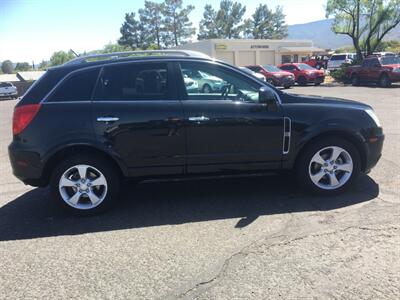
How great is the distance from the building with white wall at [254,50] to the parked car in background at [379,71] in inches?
1142

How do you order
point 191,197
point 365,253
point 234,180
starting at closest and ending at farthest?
point 365,253
point 191,197
point 234,180

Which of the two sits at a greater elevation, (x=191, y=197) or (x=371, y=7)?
(x=371, y=7)

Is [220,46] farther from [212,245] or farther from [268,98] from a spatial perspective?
[212,245]

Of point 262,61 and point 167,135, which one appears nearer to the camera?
point 167,135

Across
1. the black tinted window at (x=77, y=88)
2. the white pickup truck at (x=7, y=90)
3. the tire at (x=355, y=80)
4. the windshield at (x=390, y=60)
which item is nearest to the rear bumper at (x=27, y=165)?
the black tinted window at (x=77, y=88)

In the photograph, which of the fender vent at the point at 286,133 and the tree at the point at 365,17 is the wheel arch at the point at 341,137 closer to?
the fender vent at the point at 286,133

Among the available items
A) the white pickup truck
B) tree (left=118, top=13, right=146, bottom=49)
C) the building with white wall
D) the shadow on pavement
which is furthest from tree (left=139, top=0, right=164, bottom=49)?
the shadow on pavement

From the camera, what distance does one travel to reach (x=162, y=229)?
4426 millimetres

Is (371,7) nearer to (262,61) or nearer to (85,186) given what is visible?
(262,61)

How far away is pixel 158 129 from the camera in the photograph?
480 cm

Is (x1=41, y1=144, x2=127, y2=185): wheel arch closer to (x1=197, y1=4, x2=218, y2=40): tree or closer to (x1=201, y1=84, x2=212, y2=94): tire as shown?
(x1=201, y1=84, x2=212, y2=94): tire

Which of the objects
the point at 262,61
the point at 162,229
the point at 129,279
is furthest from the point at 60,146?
the point at 262,61

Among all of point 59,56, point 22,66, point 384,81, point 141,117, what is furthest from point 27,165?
point 22,66

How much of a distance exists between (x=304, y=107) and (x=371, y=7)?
33.5m
